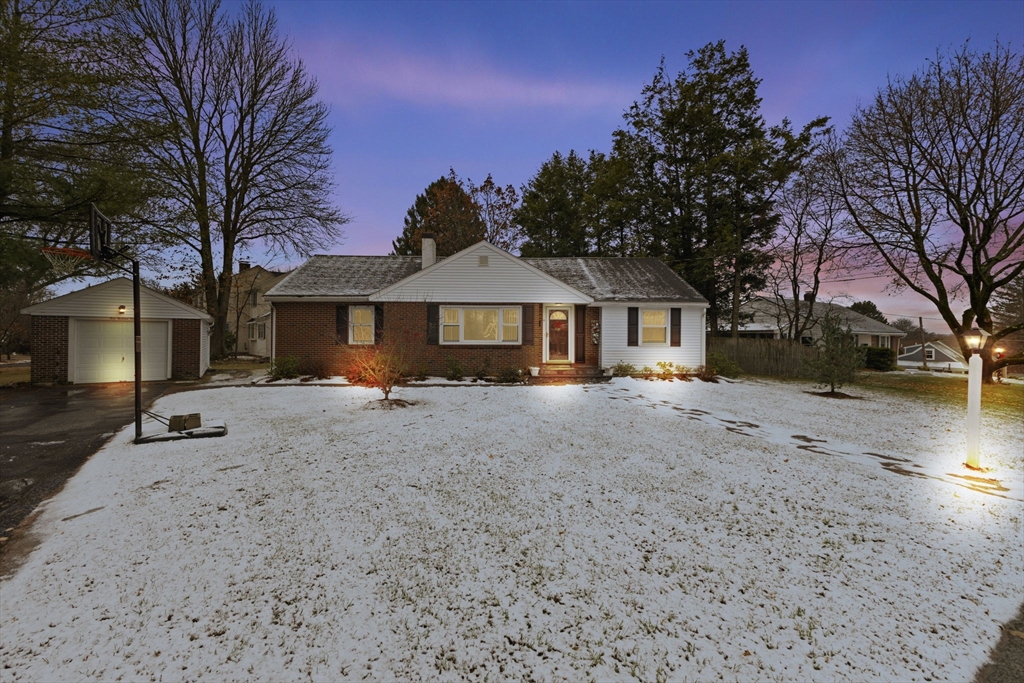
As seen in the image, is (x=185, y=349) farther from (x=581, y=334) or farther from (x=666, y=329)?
(x=666, y=329)

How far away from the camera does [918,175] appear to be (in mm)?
14867

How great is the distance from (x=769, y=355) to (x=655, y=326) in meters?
7.04

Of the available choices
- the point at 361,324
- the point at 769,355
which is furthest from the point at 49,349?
the point at 769,355

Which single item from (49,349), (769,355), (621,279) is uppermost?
(621,279)

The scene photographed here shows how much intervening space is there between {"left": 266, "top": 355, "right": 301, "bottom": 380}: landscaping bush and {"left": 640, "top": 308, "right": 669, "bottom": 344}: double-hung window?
527 inches

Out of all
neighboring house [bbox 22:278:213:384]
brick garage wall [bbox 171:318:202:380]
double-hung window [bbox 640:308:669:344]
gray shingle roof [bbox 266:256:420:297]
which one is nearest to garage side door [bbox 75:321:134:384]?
neighboring house [bbox 22:278:213:384]

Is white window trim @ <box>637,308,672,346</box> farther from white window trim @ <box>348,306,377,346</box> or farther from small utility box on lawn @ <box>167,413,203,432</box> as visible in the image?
small utility box on lawn @ <box>167,413,203,432</box>

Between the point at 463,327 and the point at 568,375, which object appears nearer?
the point at 568,375

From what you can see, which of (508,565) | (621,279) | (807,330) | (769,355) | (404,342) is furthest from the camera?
(807,330)

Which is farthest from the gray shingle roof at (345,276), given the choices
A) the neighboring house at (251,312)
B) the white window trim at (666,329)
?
the neighboring house at (251,312)

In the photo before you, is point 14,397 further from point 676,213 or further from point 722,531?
point 676,213

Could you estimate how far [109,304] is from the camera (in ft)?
43.9

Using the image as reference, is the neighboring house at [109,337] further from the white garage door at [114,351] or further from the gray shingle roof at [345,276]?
the gray shingle roof at [345,276]

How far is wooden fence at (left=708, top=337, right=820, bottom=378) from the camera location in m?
17.8
